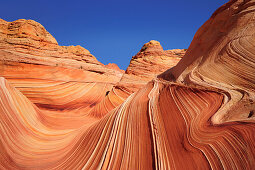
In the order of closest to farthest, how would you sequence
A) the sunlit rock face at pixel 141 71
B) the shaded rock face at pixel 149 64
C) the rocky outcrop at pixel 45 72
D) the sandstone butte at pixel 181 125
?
1. the sandstone butte at pixel 181 125
2. the rocky outcrop at pixel 45 72
3. the sunlit rock face at pixel 141 71
4. the shaded rock face at pixel 149 64

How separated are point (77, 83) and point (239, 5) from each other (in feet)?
25.8

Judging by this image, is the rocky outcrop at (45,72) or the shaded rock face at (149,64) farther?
the shaded rock face at (149,64)

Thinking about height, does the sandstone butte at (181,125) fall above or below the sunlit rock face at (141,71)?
below

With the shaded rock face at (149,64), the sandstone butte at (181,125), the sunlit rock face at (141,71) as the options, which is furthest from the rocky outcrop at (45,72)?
the sandstone butte at (181,125)

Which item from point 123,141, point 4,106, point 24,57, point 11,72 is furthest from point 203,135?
point 24,57

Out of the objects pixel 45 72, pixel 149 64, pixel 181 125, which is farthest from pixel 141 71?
pixel 181 125

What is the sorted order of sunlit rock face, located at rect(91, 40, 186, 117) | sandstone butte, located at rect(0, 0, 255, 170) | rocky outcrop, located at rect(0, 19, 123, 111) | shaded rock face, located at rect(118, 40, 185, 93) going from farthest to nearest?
shaded rock face, located at rect(118, 40, 185, 93) → sunlit rock face, located at rect(91, 40, 186, 117) → rocky outcrop, located at rect(0, 19, 123, 111) → sandstone butte, located at rect(0, 0, 255, 170)

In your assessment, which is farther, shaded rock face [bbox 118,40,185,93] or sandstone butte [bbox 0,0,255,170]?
shaded rock face [bbox 118,40,185,93]

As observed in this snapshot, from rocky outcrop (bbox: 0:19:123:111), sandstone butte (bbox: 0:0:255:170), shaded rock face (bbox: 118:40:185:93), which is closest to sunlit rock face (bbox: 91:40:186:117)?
shaded rock face (bbox: 118:40:185:93)

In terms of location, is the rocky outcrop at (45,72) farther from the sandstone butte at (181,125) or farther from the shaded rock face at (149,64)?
the sandstone butte at (181,125)

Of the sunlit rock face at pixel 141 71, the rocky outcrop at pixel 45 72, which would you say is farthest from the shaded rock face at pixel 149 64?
the rocky outcrop at pixel 45 72

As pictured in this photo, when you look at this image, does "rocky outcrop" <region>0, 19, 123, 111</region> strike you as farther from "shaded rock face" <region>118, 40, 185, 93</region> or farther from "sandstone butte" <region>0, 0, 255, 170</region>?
"sandstone butte" <region>0, 0, 255, 170</region>

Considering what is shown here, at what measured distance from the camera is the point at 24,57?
718cm

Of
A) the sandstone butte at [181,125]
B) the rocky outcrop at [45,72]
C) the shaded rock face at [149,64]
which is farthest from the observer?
the shaded rock face at [149,64]
